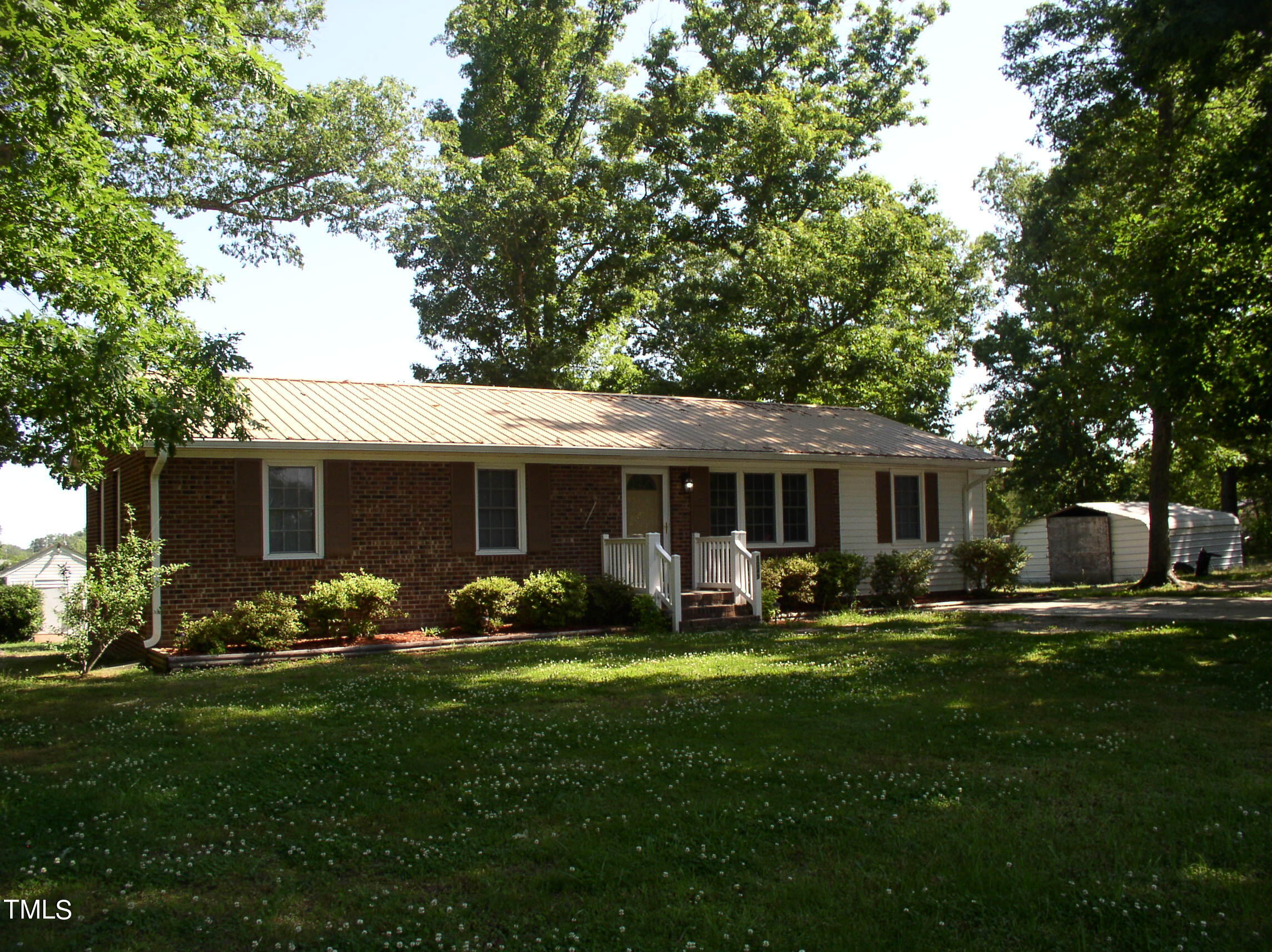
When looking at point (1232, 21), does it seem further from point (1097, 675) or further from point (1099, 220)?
point (1099, 220)

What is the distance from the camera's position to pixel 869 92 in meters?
34.6

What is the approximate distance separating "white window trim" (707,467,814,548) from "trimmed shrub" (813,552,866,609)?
1.99ft

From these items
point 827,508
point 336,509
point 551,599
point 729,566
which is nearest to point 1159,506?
point 827,508

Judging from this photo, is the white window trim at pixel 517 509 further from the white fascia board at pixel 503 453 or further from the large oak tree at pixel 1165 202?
the large oak tree at pixel 1165 202

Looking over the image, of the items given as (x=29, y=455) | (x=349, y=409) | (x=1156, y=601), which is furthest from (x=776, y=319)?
(x=29, y=455)

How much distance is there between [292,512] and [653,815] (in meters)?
10.1

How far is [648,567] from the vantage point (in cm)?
1603

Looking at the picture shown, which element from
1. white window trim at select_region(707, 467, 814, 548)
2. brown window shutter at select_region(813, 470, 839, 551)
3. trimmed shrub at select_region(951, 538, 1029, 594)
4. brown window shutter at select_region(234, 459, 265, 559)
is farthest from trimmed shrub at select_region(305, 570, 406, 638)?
trimmed shrub at select_region(951, 538, 1029, 594)

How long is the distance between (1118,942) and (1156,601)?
55.8 ft

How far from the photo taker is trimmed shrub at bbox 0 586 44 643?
74.8 ft

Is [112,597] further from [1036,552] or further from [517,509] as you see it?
[1036,552]

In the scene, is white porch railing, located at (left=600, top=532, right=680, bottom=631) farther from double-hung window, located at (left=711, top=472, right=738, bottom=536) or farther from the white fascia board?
double-hung window, located at (left=711, top=472, right=738, bottom=536)

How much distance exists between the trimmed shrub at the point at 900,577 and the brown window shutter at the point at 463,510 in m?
7.99

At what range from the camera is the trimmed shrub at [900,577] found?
1880 centimetres
